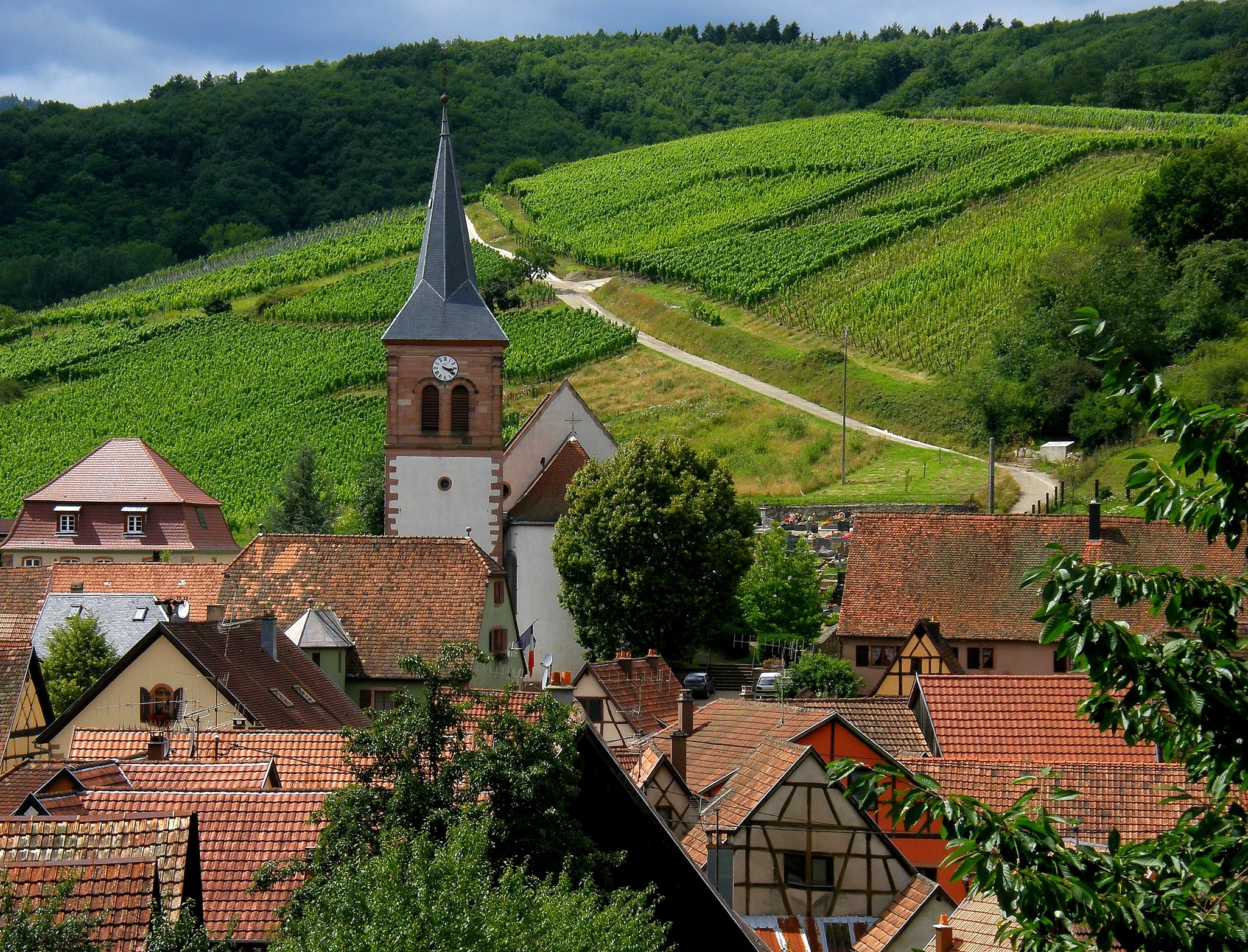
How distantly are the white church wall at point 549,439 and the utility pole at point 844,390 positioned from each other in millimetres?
15141

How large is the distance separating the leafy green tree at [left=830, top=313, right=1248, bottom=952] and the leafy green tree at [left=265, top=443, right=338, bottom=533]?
204 ft

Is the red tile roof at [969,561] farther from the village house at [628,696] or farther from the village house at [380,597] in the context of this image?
the village house at [380,597]

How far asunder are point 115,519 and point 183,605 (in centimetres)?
2799

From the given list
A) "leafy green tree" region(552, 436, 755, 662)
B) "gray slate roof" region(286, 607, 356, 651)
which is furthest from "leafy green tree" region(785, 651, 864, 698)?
"gray slate roof" region(286, 607, 356, 651)

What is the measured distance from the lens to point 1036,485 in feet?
204

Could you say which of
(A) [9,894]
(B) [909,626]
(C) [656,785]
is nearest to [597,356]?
(B) [909,626]

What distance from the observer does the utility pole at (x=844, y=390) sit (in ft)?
225

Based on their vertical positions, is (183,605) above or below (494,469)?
below

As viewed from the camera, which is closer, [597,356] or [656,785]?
[656,785]

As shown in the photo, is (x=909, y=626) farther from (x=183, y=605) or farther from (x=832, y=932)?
(x=832, y=932)

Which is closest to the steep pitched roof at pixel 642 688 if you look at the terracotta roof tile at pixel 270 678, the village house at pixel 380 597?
the village house at pixel 380 597

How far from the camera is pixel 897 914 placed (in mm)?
19047

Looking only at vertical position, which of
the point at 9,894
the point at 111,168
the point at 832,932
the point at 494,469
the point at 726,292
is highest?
the point at 111,168

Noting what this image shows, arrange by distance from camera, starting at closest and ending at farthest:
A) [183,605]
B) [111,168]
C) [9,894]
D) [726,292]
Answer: [9,894]
[183,605]
[726,292]
[111,168]
